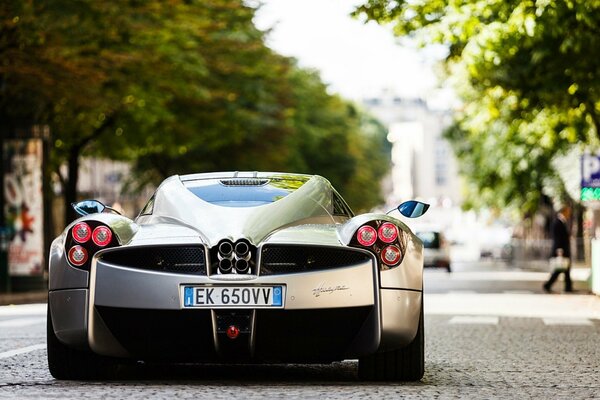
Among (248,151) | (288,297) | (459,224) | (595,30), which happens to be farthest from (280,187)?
(459,224)

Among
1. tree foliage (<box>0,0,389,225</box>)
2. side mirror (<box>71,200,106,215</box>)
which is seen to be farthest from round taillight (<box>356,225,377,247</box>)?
tree foliage (<box>0,0,389,225</box>)

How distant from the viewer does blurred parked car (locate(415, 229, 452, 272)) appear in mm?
51125

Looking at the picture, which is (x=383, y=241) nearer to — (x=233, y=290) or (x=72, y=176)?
(x=233, y=290)

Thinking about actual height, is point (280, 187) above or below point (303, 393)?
above

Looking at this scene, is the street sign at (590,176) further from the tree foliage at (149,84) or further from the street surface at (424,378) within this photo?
the street surface at (424,378)

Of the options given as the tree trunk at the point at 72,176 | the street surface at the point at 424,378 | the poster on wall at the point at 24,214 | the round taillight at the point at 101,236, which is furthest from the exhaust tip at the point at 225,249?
the tree trunk at the point at 72,176

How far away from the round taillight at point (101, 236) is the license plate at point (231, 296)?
539mm

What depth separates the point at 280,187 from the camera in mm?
9711

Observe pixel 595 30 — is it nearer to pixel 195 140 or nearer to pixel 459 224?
pixel 195 140

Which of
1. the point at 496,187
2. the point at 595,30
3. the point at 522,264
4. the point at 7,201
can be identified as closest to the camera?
the point at 595,30

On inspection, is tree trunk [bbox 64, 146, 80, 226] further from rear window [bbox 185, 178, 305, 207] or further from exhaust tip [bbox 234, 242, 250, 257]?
exhaust tip [bbox 234, 242, 250, 257]

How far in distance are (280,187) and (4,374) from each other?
2043mm

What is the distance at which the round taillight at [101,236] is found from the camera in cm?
866

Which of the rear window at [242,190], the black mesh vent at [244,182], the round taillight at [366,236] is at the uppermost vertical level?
the black mesh vent at [244,182]
